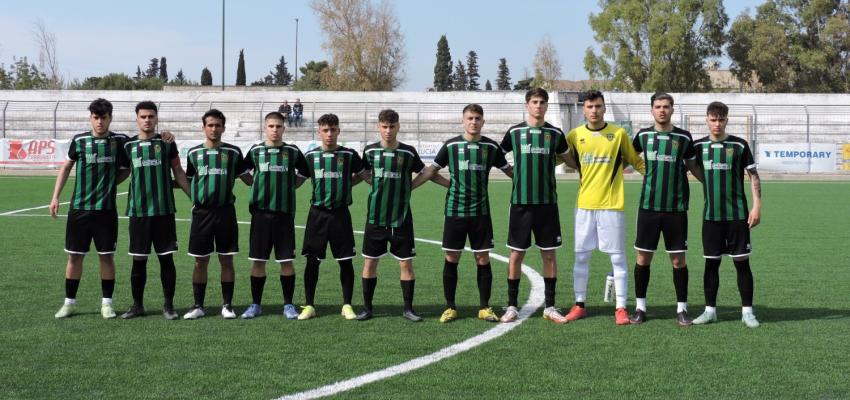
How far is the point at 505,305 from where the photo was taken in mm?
7340

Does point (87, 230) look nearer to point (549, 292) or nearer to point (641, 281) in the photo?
point (549, 292)

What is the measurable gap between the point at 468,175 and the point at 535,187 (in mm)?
547

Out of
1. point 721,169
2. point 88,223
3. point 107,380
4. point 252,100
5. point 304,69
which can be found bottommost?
point 107,380

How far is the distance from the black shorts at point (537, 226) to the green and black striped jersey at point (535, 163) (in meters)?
0.06

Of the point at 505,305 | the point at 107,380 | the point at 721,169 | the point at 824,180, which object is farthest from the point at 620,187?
the point at 824,180

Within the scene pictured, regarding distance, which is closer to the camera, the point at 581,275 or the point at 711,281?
the point at 711,281

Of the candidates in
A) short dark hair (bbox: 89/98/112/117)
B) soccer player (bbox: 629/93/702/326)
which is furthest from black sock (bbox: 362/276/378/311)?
short dark hair (bbox: 89/98/112/117)

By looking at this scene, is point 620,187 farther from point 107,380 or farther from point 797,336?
point 107,380

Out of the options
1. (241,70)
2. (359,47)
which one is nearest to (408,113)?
(359,47)

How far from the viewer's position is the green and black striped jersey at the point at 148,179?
22.3 feet

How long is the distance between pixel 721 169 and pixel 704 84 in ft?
169

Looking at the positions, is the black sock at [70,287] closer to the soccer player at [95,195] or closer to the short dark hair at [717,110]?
the soccer player at [95,195]

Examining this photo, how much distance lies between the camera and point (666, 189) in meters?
6.62

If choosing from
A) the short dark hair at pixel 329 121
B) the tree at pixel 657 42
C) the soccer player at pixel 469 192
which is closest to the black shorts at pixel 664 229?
the soccer player at pixel 469 192
